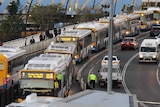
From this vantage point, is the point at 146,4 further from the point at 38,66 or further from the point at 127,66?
the point at 38,66

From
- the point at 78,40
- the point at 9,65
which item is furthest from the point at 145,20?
the point at 9,65

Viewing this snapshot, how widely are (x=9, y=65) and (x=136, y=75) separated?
1493 cm

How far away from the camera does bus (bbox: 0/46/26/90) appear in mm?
21798

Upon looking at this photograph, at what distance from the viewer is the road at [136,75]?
27519mm

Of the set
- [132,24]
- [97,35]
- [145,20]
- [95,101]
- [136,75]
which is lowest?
[136,75]

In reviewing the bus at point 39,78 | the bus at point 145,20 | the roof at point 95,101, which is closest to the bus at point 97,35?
the bus at point 145,20

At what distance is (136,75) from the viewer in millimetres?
35250

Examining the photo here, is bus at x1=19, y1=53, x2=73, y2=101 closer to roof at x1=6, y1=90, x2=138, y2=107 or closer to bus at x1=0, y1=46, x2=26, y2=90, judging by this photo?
bus at x1=0, y1=46, x2=26, y2=90

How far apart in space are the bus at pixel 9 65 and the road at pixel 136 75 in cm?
665

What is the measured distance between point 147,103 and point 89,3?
82038mm

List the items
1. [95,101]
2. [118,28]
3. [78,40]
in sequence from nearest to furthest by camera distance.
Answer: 1. [95,101]
2. [78,40]
3. [118,28]

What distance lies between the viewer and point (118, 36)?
2216 inches

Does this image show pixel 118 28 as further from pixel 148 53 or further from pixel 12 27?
pixel 12 27

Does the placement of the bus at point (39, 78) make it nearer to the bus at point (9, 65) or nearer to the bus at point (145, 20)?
the bus at point (9, 65)
